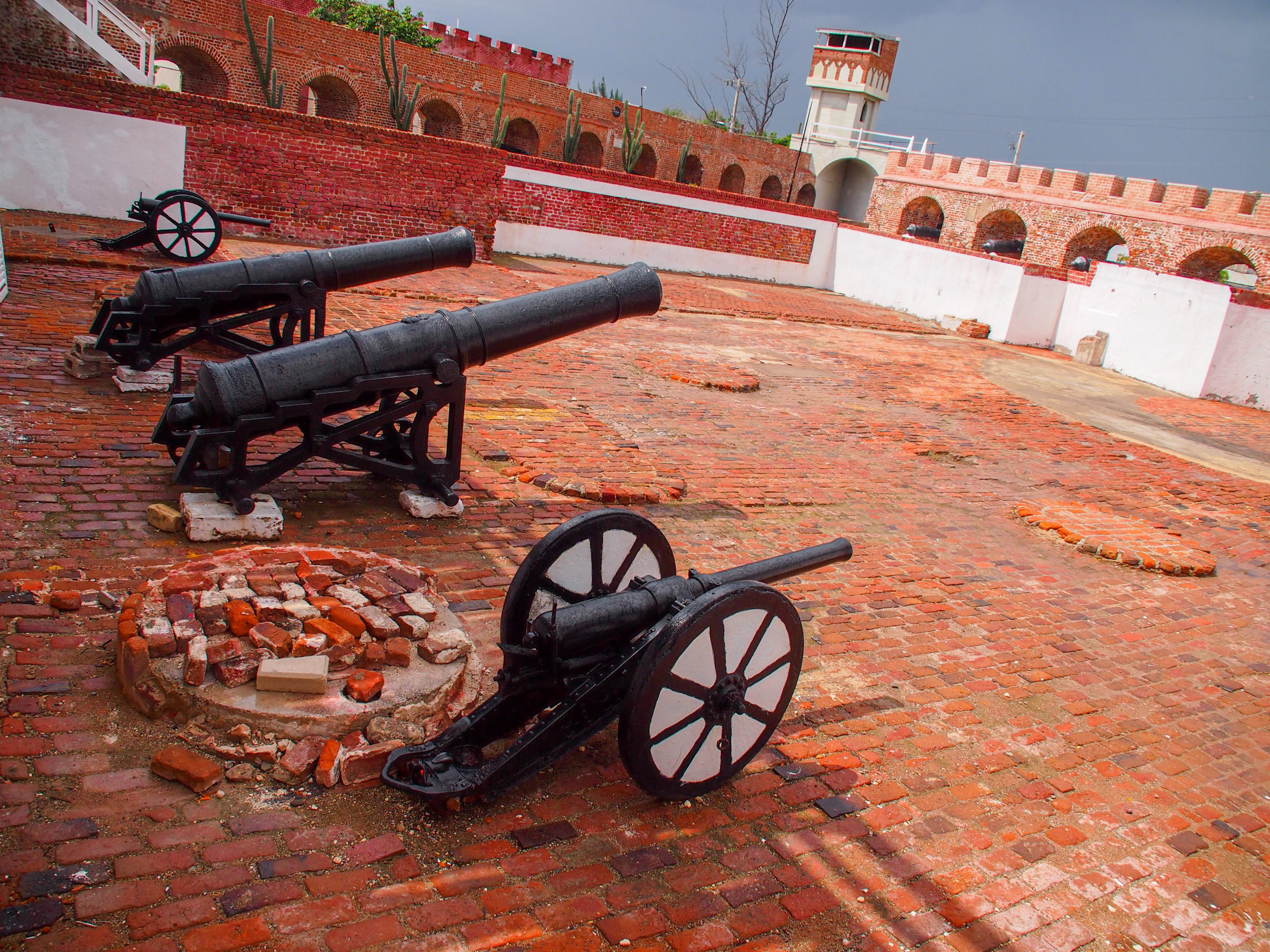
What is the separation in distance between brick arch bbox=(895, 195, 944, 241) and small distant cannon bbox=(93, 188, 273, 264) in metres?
29.4

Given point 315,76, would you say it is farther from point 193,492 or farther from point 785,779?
point 785,779

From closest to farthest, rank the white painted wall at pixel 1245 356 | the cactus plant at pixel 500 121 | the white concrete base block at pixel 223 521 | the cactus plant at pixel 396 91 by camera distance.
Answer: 1. the white concrete base block at pixel 223 521
2. the white painted wall at pixel 1245 356
3. the cactus plant at pixel 396 91
4. the cactus plant at pixel 500 121

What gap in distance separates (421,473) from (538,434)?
1950 mm

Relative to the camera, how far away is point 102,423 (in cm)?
550

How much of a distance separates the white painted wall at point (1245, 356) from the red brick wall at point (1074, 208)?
5.99m

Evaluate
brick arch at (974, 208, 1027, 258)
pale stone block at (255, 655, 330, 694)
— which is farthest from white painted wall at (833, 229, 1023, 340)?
pale stone block at (255, 655, 330, 694)

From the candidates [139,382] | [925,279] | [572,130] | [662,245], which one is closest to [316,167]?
[662,245]

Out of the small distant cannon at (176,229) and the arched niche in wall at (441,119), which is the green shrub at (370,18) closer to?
the arched niche in wall at (441,119)

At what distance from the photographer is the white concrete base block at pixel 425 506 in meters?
5.08

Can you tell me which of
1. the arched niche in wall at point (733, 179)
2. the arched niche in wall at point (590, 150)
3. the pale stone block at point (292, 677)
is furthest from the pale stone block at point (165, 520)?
the arched niche in wall at point (733, 179)

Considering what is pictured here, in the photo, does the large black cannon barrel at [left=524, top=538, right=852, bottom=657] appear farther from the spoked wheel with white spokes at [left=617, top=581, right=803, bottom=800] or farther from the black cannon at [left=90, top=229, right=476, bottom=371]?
the black cannon at [left=90, top=229, right=476, bottom=371]

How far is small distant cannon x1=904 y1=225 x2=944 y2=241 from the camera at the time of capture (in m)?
30.4

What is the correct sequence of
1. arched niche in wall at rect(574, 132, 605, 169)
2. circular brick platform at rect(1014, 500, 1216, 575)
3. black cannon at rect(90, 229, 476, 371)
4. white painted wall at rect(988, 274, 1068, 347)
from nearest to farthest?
black cannon at rect(90, 229, 476, 371), circular brick platform at rect(1014, 500, 1216, 575), white painted wall at rect(988, 274, 1068, 347), arched niche in wall at rect(574, 132, 605, 169)

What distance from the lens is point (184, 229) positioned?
1033cm
